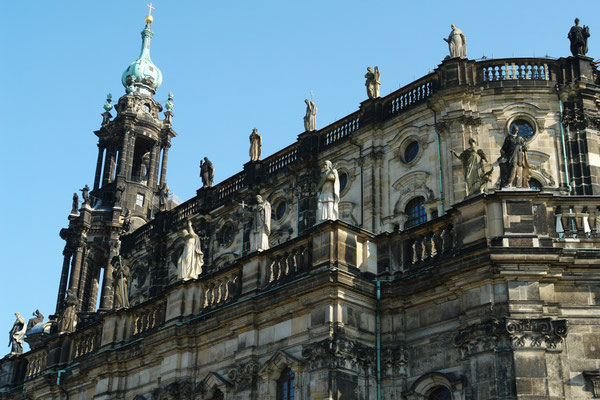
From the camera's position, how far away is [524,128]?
117 feet

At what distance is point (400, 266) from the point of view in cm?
2436

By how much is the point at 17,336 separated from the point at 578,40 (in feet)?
89.1

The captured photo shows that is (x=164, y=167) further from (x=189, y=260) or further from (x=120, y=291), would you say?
(x=189, y=260)

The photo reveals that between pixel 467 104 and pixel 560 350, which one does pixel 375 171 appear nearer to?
pixel 467 104

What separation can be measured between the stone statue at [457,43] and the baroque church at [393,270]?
81 millimetres

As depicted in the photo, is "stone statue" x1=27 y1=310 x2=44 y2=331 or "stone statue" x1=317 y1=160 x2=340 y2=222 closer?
"stone statue" x1=317 y1=160 x2=340 y2=222

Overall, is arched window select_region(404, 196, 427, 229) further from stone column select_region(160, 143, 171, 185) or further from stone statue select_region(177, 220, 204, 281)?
stone column select_region(160, 143, 171, 185)

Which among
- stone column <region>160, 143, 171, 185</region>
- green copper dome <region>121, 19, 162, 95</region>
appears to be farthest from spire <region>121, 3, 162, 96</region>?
stone column <region>160, 143, 171, 185</region>

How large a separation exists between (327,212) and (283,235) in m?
15.7

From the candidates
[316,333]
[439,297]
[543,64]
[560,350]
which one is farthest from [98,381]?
[543,64]

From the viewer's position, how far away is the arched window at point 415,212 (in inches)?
1412

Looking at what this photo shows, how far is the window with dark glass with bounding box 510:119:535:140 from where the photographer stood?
35656mm

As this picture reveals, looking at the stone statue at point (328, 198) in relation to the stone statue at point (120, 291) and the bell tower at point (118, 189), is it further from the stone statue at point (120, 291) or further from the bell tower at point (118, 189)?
the bell tower at point (118, 189)

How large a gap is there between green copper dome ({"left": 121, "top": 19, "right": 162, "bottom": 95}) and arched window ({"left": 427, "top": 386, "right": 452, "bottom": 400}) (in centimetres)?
4565
